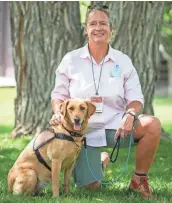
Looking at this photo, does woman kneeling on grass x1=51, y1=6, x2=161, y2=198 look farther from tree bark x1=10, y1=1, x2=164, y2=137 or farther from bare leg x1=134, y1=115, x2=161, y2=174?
tree bark x1=10, y1=1, x2=164, y2=137

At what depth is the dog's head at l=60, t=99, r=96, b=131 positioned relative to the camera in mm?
4492

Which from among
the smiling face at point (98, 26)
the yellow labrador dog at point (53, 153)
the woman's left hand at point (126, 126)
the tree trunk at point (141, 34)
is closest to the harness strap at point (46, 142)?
the yellow labrador dog at point (53, 153)

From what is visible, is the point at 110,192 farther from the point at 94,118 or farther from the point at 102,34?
the point at 102,34

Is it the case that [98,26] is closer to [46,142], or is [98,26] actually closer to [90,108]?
[90,108]

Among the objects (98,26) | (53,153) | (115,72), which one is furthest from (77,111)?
(98,26)

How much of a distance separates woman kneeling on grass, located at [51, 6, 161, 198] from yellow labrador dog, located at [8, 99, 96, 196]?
0.28 m

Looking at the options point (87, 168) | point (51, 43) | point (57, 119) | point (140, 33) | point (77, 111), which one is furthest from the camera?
point (51, 43)

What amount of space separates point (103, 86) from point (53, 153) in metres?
0.73

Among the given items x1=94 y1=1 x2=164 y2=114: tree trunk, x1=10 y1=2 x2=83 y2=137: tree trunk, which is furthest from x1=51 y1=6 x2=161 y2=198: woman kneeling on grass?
x1=10 y1=2 x2=83 y2=137: tree trunk

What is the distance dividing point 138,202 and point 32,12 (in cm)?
420

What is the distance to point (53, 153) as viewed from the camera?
4586 millimetres

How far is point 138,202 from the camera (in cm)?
458

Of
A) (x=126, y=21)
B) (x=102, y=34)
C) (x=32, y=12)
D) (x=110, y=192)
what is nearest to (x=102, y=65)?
(x=102, y=34)

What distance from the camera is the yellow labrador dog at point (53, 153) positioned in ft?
14.9
